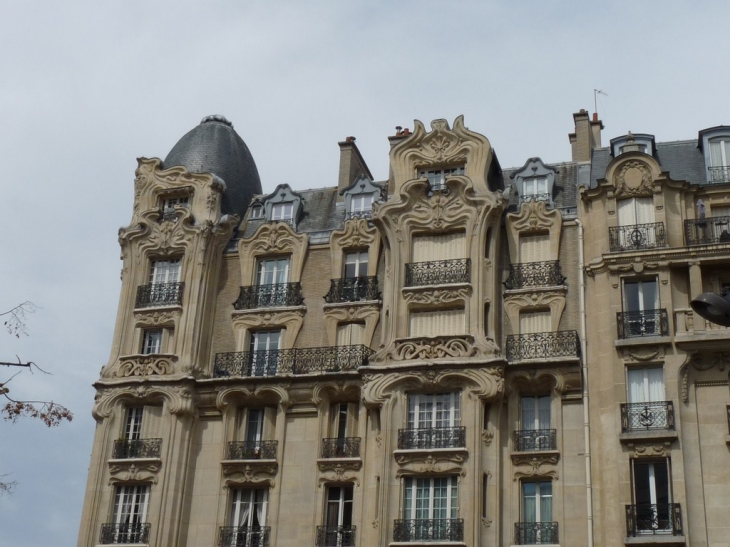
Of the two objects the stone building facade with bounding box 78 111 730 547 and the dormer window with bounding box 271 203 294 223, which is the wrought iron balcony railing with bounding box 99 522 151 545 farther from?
the dormer window with bounding box 271 203 294 223

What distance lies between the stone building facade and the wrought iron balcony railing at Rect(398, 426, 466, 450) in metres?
0.06

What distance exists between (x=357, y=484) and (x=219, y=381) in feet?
17.2

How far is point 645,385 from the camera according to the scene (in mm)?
27984

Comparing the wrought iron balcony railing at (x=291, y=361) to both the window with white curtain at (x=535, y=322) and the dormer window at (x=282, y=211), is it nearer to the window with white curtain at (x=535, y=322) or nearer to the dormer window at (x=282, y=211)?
the window with white curtain at (x=535, y=322)

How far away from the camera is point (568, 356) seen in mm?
28672

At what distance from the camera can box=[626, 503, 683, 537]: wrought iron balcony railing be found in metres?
25.7

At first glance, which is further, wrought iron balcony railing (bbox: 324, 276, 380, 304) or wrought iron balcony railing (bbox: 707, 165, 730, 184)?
wrought iron balcony railing (bbox: 324, 276, 380, 304)

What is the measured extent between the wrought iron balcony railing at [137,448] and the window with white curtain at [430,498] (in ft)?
24.7

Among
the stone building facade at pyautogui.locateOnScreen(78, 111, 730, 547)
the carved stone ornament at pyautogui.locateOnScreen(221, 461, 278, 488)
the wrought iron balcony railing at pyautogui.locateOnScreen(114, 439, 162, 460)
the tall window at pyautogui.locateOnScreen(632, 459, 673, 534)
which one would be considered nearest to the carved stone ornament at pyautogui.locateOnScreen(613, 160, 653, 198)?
the stone building facade at pyautogui.locateOnScreen(78, 111, 730, 547)

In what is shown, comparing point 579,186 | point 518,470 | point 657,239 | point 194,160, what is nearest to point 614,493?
point 518,470

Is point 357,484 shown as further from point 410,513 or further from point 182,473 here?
point 182,473

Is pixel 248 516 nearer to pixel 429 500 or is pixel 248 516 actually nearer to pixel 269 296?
pixel 429 500

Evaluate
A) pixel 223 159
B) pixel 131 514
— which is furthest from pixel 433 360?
pixel 223 159

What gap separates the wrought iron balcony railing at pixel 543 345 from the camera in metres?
29.0
